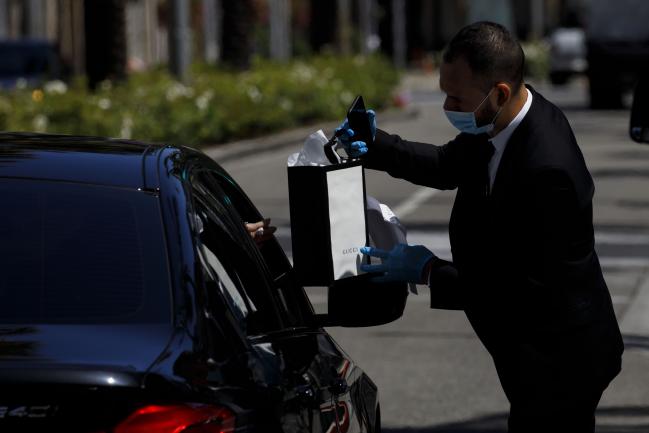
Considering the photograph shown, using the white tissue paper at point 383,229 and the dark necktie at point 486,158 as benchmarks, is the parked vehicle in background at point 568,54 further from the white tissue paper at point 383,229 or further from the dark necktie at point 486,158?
the dark necktie at point 486,158

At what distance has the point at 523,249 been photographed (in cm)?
426

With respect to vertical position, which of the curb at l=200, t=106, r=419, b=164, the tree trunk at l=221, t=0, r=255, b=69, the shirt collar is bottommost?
the curb at l=200, t=106, r=419, b=164

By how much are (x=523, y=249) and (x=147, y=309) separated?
3.43 ft

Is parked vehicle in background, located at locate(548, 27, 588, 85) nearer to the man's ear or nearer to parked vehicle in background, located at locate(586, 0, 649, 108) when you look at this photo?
parked vehicle in background, located at locate(586, 0, 649, 108)

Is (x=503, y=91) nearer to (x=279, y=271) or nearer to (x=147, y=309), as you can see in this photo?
(x=279, y=271)

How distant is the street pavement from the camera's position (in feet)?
26.5

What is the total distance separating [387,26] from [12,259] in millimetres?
77825

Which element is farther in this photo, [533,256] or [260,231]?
[260,231]

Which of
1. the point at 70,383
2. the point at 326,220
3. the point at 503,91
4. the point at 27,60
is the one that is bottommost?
the point at 27,60

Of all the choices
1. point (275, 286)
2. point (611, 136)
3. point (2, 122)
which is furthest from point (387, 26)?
point (275, 286)

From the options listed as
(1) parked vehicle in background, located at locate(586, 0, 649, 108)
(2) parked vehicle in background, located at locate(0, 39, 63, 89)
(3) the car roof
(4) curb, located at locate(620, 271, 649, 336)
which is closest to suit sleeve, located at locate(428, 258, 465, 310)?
(3) the car roof

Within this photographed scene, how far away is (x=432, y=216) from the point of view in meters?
16.9

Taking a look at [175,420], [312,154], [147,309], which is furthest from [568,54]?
[175,420]

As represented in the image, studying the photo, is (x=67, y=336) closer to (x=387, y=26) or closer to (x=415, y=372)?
(x=415, y=372)
